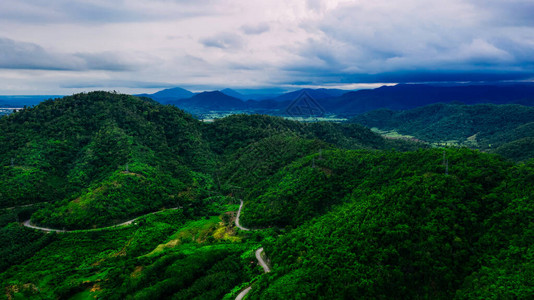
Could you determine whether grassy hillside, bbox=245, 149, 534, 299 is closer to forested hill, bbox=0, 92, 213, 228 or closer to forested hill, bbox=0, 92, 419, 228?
forested hill, bbox=0, 92, 419, 228

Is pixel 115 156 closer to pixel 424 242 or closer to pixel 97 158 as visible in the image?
pixel 97 158

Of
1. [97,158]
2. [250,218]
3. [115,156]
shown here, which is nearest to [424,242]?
[250,218]

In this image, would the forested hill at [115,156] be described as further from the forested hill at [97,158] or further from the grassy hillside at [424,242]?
the grassy hillside at [424,242]

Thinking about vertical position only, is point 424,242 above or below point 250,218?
above

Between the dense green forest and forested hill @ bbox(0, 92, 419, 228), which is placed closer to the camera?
the dense green forest

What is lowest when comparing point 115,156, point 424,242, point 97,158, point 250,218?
point 250,218

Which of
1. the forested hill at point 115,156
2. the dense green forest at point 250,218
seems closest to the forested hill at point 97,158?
the forested hill at point 115,156

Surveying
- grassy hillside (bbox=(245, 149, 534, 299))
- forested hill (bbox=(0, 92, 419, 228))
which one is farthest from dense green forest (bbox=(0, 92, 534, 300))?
forested hill (bbox=(0, 92, 419, 228))
